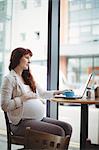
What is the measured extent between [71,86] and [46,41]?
2.24 ft

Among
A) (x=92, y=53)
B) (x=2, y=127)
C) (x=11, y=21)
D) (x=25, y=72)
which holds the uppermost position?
(x=11, y=21)

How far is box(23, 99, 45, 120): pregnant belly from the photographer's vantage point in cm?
239

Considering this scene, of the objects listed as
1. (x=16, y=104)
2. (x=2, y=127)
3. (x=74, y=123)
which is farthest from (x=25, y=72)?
(x=2, y=127)

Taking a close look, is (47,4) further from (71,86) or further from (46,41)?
(71,86)

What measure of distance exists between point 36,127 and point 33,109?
192mm

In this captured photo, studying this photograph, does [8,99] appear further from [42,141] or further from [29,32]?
[29,32]

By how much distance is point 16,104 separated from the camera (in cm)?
231

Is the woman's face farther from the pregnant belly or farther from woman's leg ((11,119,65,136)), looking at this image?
woman's leg ((11,119,65,136))

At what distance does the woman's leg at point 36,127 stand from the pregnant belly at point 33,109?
67mm

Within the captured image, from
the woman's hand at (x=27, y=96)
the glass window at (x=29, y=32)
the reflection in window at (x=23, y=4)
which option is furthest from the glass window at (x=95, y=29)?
the woman's hand at (x=27, y=96)

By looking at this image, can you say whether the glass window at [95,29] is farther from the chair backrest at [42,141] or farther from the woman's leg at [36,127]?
the chair backrest at [42,141]

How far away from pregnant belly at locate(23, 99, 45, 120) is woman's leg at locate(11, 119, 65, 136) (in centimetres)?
7

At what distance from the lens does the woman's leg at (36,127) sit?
227 centimetres

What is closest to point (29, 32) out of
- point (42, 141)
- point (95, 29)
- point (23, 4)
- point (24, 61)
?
point (23, 4)
